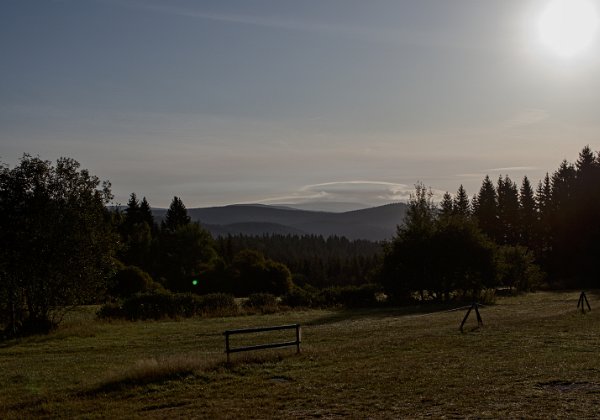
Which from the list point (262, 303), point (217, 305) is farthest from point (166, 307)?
point (262, 303)

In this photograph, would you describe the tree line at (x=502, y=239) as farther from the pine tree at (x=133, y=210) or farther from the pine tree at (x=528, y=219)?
the pine tree at (x=133, y=210)

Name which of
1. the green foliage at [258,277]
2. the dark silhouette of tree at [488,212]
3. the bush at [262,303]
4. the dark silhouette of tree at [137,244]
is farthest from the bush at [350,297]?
the dark silhouette of tree at [488,212]

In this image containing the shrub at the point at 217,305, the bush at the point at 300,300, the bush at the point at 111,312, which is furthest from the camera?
the bush at the point at 300,300

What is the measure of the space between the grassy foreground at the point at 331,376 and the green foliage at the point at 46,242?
13.3ft

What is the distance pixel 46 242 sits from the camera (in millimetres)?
30297

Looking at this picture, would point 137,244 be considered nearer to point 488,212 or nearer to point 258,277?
point 258,277

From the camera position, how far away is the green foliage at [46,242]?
30.1m

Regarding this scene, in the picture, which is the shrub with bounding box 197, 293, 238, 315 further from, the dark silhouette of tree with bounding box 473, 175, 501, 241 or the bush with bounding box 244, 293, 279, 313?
the dark silhouette of tree with bounding box 473, 175, 501, 241

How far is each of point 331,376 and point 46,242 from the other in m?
20.2

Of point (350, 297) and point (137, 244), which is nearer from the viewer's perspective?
point (350, 297)

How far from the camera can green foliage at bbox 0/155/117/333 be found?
3011cm

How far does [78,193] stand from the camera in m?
32.0

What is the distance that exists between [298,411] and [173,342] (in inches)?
611

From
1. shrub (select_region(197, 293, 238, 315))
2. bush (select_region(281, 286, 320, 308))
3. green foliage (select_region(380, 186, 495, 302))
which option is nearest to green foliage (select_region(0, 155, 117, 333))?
shrub (select_region(197, 293, 238, 315))
